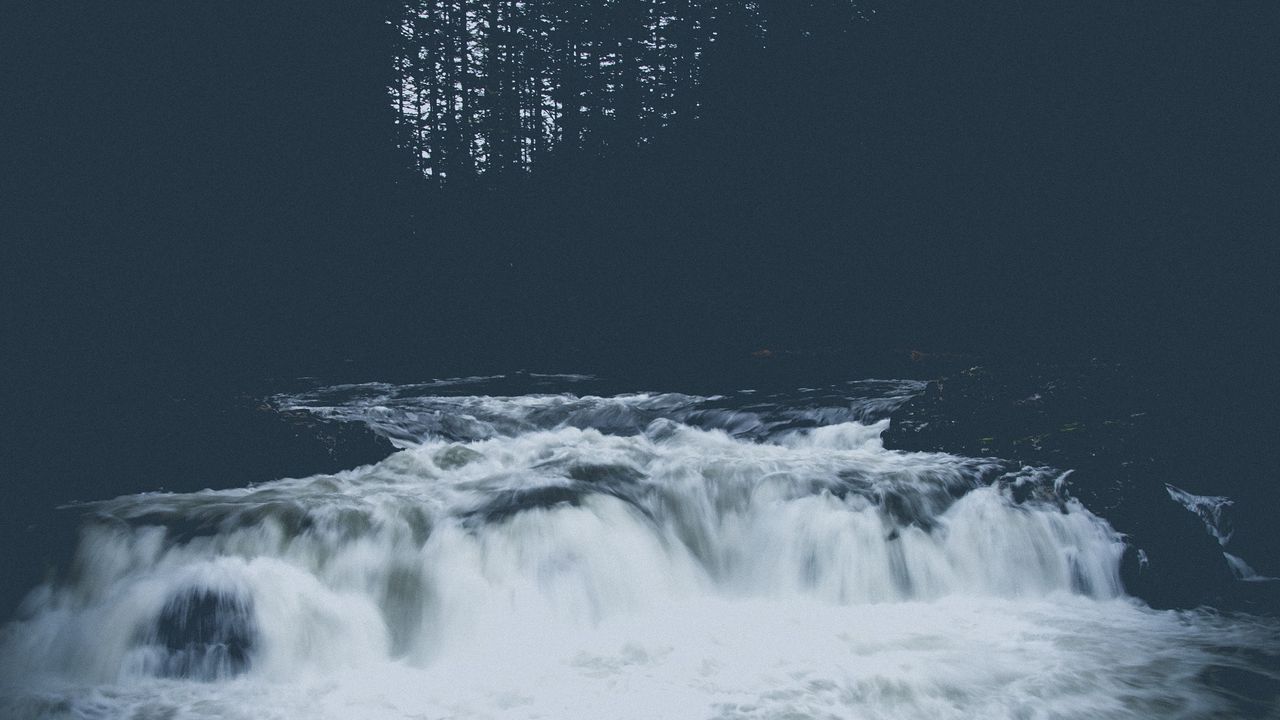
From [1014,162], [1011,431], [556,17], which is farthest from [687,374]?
[556,17]

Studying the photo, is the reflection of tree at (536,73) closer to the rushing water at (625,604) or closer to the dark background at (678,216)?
the dark background at (678,216)

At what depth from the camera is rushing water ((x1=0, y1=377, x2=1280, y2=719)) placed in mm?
4480

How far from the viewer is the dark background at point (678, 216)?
39.6ft

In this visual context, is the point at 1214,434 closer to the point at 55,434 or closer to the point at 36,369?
the point at 55,434

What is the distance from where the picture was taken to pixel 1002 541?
20.7 ft

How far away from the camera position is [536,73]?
2786cm

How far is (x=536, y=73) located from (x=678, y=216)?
9377 mm

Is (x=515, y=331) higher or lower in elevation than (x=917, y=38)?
lower

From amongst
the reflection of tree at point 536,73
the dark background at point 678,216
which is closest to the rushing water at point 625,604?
the dark background at point 678,216

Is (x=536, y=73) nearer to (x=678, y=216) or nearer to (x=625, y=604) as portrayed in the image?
(x=678, y=216)

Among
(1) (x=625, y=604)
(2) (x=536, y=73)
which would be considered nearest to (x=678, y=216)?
(2) (x=536, y=73)

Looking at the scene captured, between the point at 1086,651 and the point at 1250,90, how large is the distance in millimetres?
14257

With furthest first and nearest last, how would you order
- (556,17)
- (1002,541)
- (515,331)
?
1. (556,17)
2. (515,331)
3. (1002,541)

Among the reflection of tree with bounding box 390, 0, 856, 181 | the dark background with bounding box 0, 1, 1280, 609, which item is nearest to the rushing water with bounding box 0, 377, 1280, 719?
the dark background with bounding box 0, 1, 1280, 609
